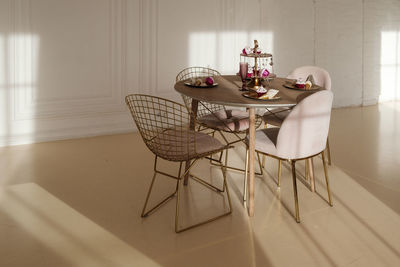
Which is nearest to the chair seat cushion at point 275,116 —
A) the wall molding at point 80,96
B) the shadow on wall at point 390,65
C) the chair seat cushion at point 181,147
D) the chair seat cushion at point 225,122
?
the chair seat cushion at point 225,122

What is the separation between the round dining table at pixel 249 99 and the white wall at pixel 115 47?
1731 millimetres

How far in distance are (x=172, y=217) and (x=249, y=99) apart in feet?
3.09

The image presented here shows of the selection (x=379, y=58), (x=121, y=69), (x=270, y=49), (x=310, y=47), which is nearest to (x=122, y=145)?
(x=121, y=69)

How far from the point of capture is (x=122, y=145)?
473cm

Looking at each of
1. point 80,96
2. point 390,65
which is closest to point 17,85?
point 80,96

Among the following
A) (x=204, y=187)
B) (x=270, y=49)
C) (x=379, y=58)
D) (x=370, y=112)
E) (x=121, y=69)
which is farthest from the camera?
(x=379, y=58)

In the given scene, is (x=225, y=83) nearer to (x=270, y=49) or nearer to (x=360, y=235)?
(x=360, y=235)

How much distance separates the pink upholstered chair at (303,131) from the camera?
2820mm

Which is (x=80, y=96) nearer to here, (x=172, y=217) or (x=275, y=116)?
(x=275, y=116)

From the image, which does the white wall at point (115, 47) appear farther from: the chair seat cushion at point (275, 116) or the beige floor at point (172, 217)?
the chair seat cushion at point (275, 116)

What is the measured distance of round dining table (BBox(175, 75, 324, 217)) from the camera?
2879 millimetres

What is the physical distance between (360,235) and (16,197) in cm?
240

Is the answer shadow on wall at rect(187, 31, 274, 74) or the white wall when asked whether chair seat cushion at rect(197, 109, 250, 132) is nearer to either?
the white wall

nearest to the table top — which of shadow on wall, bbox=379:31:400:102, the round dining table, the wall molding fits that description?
the round dining table
